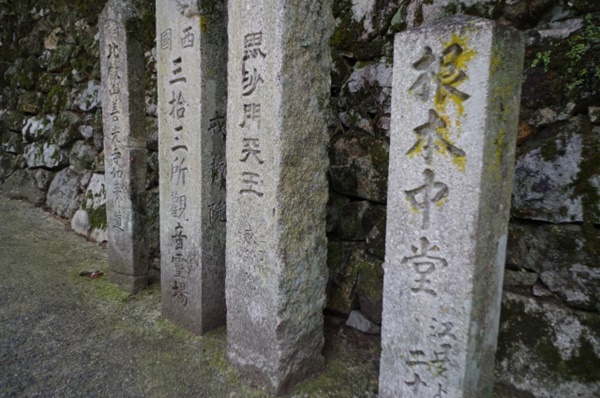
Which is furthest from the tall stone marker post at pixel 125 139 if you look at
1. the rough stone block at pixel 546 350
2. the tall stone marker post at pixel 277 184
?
the rough stone block at pixel 546 350

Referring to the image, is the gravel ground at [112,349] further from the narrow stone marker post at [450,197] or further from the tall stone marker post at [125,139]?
the narrow stone marker post at [450,197]

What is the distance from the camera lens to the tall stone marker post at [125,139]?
3604 millimetres

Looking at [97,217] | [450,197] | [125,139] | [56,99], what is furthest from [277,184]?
[56,99]

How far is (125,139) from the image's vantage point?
368cm

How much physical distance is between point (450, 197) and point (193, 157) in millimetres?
1841

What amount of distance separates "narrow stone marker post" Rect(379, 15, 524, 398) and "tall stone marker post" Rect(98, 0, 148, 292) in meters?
2.60

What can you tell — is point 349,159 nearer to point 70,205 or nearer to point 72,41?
point 70,205

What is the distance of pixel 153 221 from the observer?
4.60 meters

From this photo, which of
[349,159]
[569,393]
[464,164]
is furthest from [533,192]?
[349,159]

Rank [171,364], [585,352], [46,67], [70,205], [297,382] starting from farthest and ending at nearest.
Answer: [46,67], [70,205], [171,364], [297,382], [585,352]

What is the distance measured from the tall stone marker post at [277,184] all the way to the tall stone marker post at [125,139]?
156 centimetres

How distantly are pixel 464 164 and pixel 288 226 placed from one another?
1.03 metres

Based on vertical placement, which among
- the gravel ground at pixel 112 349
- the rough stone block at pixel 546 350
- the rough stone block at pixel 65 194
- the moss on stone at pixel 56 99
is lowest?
the gravel ground at pixel 112 349

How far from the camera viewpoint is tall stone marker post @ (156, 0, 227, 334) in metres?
2.85
